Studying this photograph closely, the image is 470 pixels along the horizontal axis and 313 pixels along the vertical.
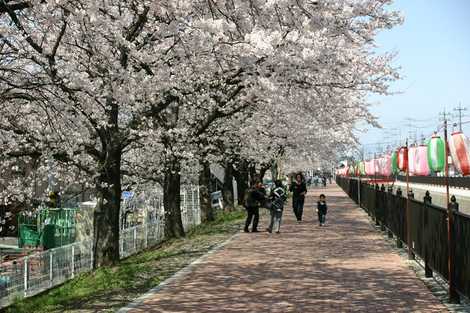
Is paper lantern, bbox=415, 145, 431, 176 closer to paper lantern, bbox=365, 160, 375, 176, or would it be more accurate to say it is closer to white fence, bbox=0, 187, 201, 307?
white fence, bbox=0, 187, 201, 307

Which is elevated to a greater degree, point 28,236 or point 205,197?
point 205,197

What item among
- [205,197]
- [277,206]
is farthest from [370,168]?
[277,206]

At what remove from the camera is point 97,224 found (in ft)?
49.5

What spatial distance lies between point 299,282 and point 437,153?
16.4 ft

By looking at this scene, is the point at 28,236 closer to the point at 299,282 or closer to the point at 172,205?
the point at 172,205

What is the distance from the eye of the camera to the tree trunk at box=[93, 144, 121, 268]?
1477cm

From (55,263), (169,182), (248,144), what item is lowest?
(55,263)

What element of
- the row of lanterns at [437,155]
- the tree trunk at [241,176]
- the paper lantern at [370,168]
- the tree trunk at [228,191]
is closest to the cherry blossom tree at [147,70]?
the row of lanterns at [437,155]

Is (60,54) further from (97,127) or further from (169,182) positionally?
(169,182)

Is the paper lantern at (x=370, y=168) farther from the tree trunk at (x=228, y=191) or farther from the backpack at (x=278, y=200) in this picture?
the backpack at (x=278, y=200)

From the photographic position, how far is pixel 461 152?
427 inches

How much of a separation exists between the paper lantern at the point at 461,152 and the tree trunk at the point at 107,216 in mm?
7440

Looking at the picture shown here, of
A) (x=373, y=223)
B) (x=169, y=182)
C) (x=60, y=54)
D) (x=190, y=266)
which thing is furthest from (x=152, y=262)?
(x=373, y=223)

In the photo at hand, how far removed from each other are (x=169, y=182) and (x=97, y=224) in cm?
662
